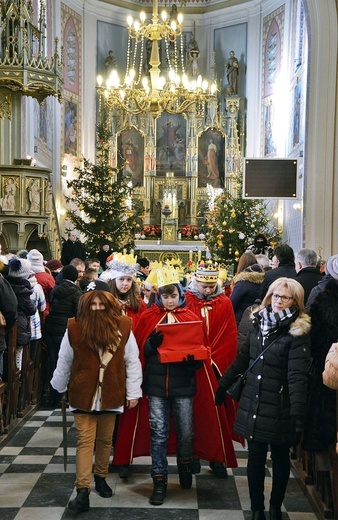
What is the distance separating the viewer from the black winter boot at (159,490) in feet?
17.7

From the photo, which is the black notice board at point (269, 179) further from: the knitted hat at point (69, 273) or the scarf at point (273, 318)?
the scarf at point (273, 318)

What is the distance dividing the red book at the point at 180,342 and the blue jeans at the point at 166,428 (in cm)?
34

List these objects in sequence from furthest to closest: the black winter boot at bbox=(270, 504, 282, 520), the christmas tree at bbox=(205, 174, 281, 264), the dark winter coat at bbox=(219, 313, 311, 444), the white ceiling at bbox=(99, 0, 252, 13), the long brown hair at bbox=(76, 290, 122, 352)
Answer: the white ceiling at bbox=(99, 0, 252, 13)
the christmas tree at bbox=(205, 174, 281, 264)
the long brown hair at bbox=(76, 290, 122, 352)
the black winter boot at bbox=(270, 504, 282, 520)
the dark winter coat at bbox=(219, 313, 311, 444)

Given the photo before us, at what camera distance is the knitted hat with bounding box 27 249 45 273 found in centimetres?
925

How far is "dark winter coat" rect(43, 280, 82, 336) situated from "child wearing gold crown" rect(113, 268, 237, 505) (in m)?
2.91

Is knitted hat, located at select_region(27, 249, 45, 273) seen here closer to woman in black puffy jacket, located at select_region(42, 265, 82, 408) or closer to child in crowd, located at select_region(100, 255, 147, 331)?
woman in black puffy jacket, located at select_region(42, 265, 82, 408)

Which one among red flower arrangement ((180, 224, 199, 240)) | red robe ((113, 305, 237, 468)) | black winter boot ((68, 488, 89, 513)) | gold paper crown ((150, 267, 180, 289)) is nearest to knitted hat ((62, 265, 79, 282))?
red robe ((113, 305, 237, 468))

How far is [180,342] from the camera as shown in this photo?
549cm

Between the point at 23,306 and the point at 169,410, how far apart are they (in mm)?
2492

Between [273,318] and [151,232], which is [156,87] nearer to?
[273,318]

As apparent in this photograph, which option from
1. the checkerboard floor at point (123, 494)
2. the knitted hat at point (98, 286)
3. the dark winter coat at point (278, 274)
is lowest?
the checkerboard floor at point (123, 494)

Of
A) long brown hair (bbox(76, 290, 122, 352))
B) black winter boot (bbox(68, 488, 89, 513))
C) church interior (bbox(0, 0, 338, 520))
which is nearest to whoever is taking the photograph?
long brown hair (bbox(76, 290, 122, 352))

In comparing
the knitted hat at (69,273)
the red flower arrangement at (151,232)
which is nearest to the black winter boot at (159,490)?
the knitted hat at (69,273)

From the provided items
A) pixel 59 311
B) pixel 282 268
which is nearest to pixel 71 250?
pixel 59 311
